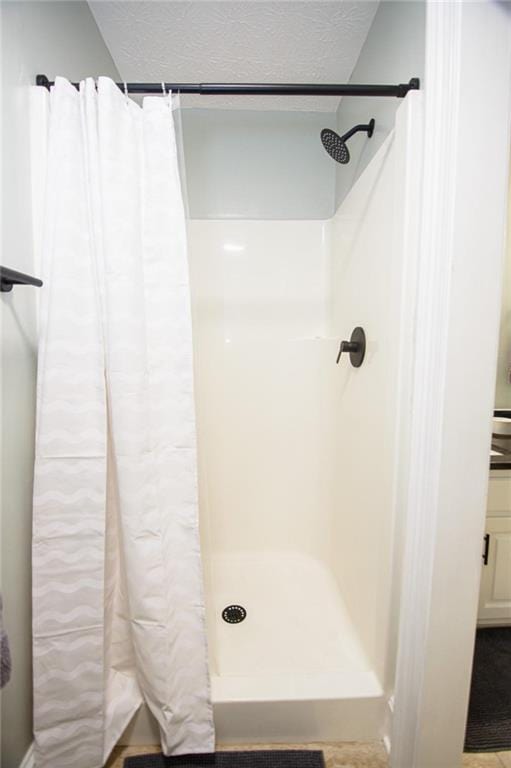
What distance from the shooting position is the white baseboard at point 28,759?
0.85 meters

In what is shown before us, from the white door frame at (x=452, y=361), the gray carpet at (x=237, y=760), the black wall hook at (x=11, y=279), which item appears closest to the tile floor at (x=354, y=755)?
the gray carpet at (x=237, y=760)

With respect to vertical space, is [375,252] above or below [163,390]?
above

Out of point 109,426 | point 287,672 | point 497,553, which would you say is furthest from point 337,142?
point 287,672

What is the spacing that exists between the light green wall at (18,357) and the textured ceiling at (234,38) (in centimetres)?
38

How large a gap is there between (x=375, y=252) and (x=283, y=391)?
33.3 inches

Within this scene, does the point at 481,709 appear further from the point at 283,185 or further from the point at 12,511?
the point at 283,185

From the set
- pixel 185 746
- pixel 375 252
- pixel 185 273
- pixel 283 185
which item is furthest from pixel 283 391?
pixel 185 746

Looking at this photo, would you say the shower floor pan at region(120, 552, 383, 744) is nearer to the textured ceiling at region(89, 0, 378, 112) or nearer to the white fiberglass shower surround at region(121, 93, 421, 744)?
the white fiberglass shower surround at region(121, 93, 421, 744)

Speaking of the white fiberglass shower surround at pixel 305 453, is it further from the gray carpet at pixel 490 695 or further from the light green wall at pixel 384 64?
the gray carpet at pixel 490 695

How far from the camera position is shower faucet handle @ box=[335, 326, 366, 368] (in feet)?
3.99

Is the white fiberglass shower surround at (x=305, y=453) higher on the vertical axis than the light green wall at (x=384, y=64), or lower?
lower

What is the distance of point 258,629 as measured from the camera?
132cm

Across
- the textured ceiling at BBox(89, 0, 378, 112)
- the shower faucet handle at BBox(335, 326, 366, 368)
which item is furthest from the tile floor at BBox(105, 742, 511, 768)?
the textured ceiling at BBox(89, 0, 378, 112)

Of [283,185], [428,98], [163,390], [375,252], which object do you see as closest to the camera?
[428,98]
